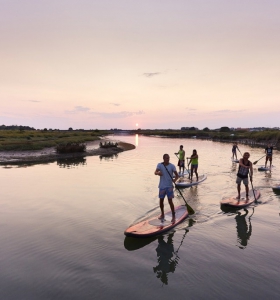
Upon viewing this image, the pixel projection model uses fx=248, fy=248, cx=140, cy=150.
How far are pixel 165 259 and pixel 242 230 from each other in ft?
12.7

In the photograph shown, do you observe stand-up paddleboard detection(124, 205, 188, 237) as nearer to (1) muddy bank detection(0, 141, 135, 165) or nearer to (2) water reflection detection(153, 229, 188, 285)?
(2) water reflection detection(153, 229, 188, 285)

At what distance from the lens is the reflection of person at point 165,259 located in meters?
7.12

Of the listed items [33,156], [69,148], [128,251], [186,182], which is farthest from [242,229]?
[69,148]

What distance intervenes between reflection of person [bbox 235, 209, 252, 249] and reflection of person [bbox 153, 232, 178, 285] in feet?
8.16

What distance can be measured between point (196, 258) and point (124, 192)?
853 cm

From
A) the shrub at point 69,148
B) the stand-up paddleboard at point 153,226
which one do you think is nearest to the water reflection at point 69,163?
the shrub at point 69,148

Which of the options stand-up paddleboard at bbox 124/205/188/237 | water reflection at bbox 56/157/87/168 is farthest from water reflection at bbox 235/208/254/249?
water reflection at bbox 56/157/87/168

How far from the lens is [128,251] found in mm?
8289

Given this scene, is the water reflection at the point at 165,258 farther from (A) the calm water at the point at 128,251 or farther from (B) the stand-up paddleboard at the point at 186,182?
(B) the stand-up paddleboard at the point at 186,182

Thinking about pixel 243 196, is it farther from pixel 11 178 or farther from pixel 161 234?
pixel 11 178

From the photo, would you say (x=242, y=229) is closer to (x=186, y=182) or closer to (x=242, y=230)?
(x=242, y=230)

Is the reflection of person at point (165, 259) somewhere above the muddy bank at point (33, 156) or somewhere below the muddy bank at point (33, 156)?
below

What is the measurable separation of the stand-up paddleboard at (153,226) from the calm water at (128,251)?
0.87ft

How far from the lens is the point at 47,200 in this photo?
14.2m
